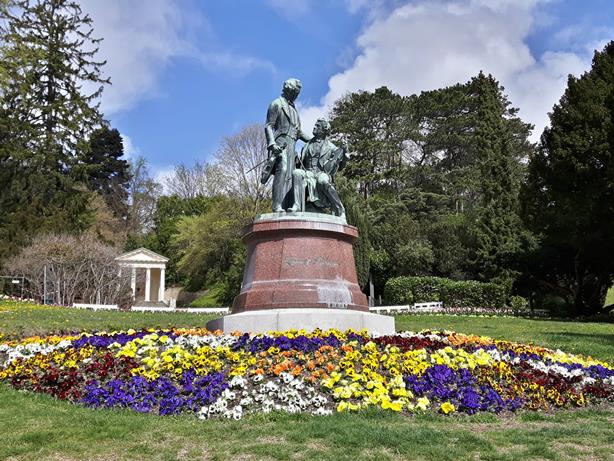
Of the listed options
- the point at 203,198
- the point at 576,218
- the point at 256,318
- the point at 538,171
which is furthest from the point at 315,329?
the point at 203,198

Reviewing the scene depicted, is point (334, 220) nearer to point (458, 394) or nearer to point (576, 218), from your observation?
point (458, 394)

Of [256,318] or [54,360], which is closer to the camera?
[54,360]

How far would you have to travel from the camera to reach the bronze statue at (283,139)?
12922mm

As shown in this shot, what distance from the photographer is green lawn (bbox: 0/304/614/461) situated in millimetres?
5098

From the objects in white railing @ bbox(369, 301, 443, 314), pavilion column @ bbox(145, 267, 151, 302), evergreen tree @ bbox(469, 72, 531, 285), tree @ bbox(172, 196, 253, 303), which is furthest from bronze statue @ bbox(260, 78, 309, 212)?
pavilion column @ bbox(145, 267, 151, 302)

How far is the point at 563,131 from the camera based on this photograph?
28562mm

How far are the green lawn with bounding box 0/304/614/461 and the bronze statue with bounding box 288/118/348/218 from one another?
664 centimetres

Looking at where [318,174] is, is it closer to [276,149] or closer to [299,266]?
[276,149]

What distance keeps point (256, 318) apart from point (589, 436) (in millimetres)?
5908

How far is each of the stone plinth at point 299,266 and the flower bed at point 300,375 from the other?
1764 millimetres

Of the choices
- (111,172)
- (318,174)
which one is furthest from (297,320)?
(111,172)

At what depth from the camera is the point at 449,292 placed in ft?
108

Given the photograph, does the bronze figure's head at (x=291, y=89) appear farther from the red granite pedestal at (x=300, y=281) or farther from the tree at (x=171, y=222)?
the tree at (x=171, y=222)

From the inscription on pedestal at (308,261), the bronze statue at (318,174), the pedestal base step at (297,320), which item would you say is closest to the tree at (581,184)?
the bronze statue at (318,174)
